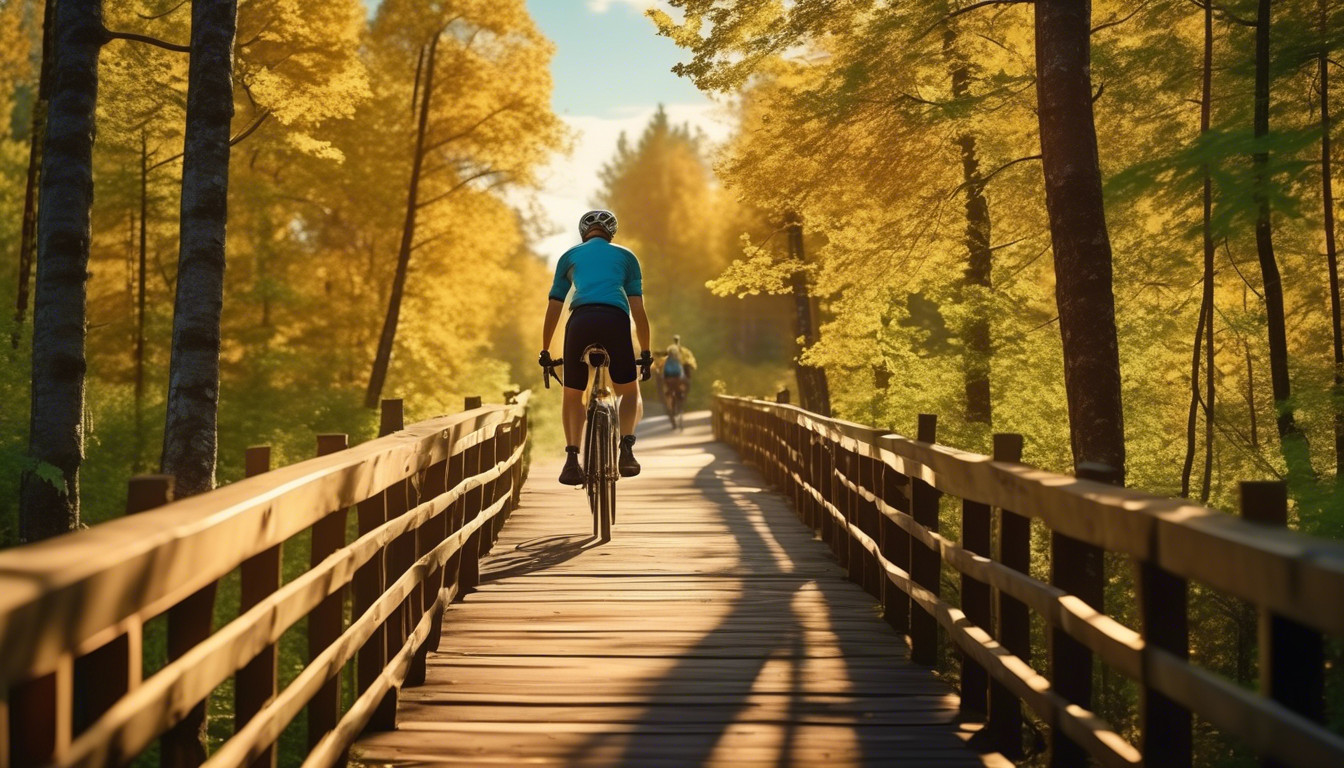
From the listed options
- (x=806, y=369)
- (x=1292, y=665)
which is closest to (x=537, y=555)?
(x=1292, y=665)

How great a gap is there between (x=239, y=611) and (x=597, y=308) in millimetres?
5885

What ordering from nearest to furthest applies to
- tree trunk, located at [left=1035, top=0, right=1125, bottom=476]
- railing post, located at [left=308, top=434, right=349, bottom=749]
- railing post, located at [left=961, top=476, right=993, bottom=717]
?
railing post, located at [left=308, top=434, right=349, bottom=749] < railing post, located at [left=961, top=476, right=993, bottom=717] < tree trunk, located at [left=1035, top=0, right=1125, bottom=476]

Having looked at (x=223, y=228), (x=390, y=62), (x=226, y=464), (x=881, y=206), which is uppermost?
(x=390, y=62)

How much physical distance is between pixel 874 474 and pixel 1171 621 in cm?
437

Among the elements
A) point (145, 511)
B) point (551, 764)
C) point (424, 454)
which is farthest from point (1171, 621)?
point (424, 454)

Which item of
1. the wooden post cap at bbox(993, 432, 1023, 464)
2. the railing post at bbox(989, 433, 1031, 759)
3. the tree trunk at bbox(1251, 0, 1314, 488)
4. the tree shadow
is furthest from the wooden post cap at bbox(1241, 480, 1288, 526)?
the tree trunk at bbox(1251, 0, 1314, 488)

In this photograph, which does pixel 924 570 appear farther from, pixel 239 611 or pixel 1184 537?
pixel 239 611

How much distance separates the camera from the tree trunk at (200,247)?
1025 cm

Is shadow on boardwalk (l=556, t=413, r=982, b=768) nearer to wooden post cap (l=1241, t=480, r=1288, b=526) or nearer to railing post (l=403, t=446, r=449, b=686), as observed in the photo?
railing post (l=403, t=446, r=449, b=686)

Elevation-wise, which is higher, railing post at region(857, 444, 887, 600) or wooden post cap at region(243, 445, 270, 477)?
wooden post cap at region(243, 445, 270, 477)

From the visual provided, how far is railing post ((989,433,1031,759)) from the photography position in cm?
500

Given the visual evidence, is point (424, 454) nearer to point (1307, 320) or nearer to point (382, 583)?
point (382, 583)

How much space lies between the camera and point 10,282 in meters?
23.9

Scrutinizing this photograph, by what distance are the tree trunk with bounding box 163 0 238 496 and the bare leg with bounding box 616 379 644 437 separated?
131 inches
